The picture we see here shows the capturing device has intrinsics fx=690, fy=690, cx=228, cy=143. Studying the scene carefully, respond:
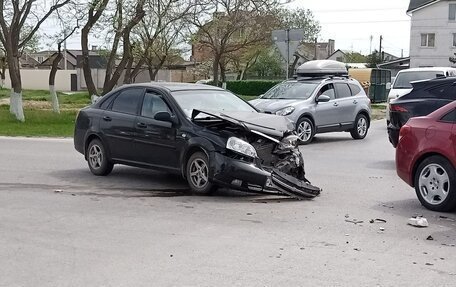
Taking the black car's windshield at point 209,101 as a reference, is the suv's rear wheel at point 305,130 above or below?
below

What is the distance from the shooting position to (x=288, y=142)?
9.45 metres

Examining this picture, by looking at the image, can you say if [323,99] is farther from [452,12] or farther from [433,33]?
[452,12]

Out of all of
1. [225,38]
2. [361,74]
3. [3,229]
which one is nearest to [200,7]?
[225,38]

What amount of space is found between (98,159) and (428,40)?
61600 mm

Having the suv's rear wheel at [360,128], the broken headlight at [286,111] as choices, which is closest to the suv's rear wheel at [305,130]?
the broken headlight at [286,111]

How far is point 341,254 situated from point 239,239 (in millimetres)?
1077

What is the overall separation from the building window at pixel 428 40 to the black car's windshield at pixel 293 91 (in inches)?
2111

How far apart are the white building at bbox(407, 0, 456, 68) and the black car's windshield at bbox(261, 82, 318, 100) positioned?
2058 inches

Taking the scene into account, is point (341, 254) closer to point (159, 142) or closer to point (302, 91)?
point (159, 142)

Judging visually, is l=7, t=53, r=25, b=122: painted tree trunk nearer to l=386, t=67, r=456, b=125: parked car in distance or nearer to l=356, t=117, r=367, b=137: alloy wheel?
l=356, t=117, r=367, b=137: alloy wheel

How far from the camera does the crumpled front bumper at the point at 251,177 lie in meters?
8.88

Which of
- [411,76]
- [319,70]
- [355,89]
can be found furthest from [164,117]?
[411,76]

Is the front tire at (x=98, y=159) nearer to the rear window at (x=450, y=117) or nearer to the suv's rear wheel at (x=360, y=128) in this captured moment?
the rear window at (x=450, y=117)

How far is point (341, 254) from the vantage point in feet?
20.5
